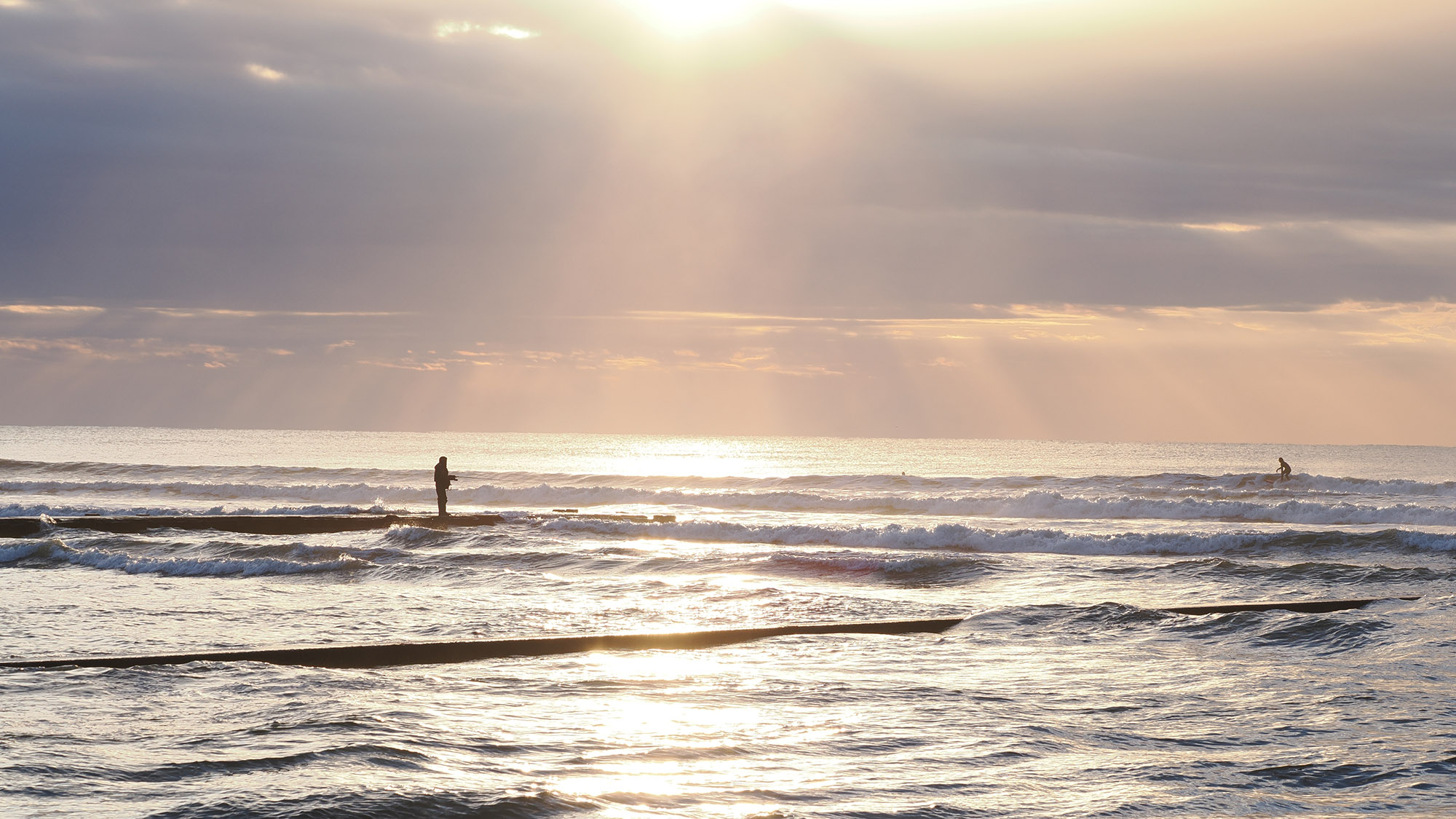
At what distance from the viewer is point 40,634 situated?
11625 mm

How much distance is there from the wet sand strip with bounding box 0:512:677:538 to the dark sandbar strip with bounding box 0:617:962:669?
617 inches

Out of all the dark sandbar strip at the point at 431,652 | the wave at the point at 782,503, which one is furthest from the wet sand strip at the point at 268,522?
the dark sandbar strip at the point at 431,652

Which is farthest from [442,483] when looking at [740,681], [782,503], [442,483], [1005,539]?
[740,681]

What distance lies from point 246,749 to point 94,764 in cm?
87

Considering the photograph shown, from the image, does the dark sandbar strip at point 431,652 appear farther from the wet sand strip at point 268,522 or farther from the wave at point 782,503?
the wave at point 782,503

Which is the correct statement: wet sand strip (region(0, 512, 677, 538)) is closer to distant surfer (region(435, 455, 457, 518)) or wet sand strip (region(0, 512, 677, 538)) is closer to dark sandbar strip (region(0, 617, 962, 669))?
distant surfer (region(435, 455, 457, 518))

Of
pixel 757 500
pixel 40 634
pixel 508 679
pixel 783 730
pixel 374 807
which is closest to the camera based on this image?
pixel 374 807

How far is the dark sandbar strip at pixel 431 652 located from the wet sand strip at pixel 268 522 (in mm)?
15675

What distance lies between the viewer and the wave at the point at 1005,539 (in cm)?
2283

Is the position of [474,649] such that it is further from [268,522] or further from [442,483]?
[268,522]

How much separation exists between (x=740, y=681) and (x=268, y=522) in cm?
2028

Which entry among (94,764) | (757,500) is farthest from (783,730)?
(757,500)

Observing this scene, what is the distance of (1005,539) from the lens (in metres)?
24.8

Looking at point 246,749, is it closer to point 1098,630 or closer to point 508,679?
point 508,679
